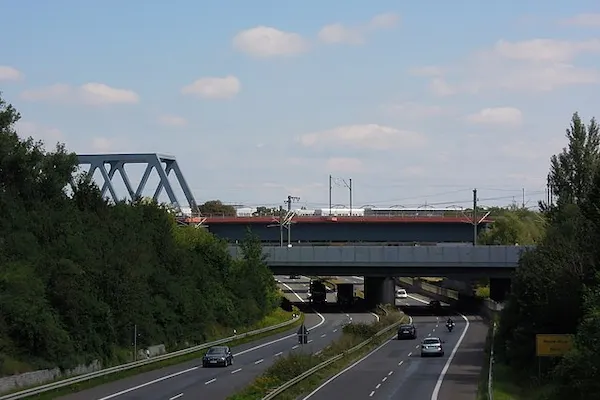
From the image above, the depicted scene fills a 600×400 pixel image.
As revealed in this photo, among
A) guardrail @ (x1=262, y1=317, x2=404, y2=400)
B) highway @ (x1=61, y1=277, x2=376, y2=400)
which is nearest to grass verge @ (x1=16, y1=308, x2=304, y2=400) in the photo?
highway @ (x1=61, y1=277, x2=376, y2=400)

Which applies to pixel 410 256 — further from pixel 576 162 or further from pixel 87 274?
pixel 87 274

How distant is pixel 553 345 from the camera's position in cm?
3800

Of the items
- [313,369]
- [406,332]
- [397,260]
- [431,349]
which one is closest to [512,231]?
[397,260]

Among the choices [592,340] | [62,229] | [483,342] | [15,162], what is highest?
[15,162]

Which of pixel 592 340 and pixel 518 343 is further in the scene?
pixel 518 343

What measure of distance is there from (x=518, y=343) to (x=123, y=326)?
21.3m

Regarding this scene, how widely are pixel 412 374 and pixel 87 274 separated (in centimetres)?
1767

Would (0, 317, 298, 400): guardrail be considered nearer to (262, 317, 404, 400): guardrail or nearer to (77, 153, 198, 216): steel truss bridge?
(262, 317, 404, 400): guardrail

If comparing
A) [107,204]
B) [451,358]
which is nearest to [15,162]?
[107,204]

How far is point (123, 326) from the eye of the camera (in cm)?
5438

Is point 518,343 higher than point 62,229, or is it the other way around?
point 62,229

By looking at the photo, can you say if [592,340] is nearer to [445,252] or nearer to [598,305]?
[598,305]

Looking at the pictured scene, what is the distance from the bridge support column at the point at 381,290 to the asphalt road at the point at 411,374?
29.4 metres

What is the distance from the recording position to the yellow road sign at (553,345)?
37.7 m
